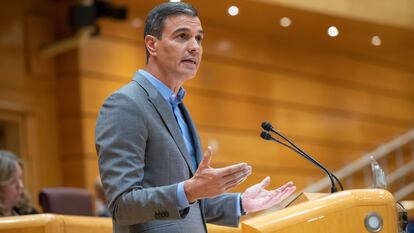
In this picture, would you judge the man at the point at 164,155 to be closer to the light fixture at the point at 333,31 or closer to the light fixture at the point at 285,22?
the light fixture at the point at 285,22

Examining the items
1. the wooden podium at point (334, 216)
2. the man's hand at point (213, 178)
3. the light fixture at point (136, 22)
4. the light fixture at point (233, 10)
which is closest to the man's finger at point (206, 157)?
the man's hand at point (213, 178)

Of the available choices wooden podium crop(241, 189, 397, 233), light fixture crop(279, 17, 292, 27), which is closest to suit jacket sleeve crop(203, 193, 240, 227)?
wooden podium crop(241, 189, 397, 233)

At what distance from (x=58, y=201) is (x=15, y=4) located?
9.07ft

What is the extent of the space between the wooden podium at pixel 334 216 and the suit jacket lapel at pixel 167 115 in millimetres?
254

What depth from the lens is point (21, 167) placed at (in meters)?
3.70

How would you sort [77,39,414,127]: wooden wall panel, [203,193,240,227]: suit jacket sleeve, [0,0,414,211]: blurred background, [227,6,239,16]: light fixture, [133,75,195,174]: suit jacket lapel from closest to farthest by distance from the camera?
[133,75,195,174]: suit jacket lapel
[203,193,240,227]: suit jacket sleeve
[0,0,414,211]: blurred background
[77,39,414,127]: wooden wall panel
[227,6,239,16]: light fixture

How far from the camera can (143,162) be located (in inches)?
81.4

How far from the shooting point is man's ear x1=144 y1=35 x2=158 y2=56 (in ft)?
7.50

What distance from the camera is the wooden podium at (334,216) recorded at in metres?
2.05

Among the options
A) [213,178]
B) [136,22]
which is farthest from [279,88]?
[213,178]

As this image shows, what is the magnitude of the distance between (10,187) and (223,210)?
1.49m

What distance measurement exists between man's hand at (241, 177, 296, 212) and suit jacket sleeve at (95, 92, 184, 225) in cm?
44

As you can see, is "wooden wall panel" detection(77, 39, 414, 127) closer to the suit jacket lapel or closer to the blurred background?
the blurred background

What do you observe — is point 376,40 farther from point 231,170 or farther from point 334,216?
point 231,170
